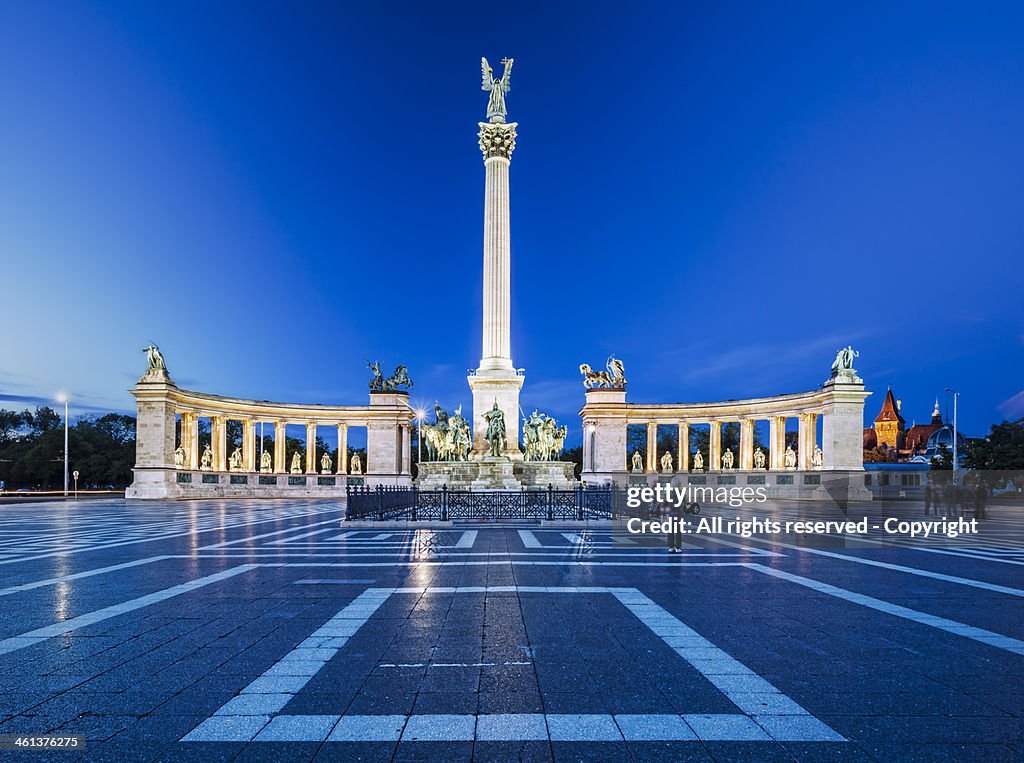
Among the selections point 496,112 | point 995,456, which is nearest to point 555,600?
point 496,112

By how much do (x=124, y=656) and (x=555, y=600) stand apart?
6.31m

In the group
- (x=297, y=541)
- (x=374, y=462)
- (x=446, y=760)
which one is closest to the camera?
(x=446, y=760)

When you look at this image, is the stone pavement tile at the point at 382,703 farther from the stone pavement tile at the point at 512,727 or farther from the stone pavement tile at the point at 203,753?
the stone pavement tile at the point at 203,753

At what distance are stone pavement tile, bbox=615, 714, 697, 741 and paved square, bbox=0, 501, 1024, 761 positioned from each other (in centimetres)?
2

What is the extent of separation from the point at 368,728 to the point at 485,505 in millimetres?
24413

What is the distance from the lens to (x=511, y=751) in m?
4.93

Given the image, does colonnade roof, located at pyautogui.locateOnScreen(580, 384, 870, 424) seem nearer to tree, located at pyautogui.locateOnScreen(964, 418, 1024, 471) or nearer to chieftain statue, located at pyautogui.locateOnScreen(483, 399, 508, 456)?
tree, located at pyautogui.locateOnScreen(964, 418, 1024, 471)

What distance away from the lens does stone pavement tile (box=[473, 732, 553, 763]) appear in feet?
15.8

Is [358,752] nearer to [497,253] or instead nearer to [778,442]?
[497,253]

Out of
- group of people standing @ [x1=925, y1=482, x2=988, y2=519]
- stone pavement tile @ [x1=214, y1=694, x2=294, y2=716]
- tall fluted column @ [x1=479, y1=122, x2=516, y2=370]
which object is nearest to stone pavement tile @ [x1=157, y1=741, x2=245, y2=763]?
stone pavement tile @ [x1=214, y1=694, x2=294, y2=716]

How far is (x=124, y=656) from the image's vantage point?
746cm

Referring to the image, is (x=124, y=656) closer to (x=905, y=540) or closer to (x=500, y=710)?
(x=500, y=710)

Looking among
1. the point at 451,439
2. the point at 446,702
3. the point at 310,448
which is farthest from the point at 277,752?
the point at 310,448

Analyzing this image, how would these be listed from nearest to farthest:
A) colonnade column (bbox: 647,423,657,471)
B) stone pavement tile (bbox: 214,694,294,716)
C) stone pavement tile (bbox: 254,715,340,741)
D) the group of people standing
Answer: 1. stone pavement tile (bbox: 254,715,340,741)
2. stone pavement tile (bbox: 214,694,294,716)
3. the group of people standing
4. colonnade column (bbox: 647,423,657,471)
